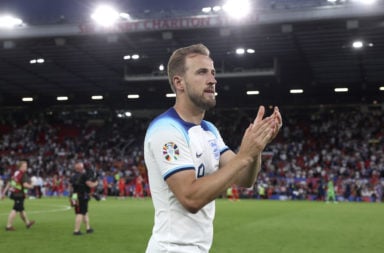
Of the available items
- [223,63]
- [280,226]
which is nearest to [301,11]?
[223,63]

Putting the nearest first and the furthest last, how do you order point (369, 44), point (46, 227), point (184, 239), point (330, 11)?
point (184, 239) → point (46, 227) → point (330, 11) → point (369, 44)

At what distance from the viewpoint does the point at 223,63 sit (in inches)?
1500

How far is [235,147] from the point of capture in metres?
46.3

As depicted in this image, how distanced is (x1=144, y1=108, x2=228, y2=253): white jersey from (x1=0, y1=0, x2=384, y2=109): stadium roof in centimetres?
2593

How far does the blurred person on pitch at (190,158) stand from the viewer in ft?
9.93

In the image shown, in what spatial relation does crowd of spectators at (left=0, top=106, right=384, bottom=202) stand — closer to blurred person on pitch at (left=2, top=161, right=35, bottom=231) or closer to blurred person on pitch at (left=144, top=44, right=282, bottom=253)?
blurred person on pitch at (left=2, top=161, right=35, bottom=231)

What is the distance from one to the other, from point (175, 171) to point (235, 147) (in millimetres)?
43469

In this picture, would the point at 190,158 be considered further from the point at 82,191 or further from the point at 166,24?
the point at 166,24

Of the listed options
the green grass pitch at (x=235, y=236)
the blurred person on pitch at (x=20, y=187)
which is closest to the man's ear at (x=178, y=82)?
the green grass pitch at (x=235, y=236)

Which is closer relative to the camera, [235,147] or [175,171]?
[175,171]

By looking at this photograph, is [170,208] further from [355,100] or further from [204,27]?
[355,100]

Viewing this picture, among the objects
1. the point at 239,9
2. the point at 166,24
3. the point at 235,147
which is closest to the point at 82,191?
the point at 166,24

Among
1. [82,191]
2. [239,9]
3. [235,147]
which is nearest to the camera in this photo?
[82,191]

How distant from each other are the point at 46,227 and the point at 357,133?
3369 centimetres
